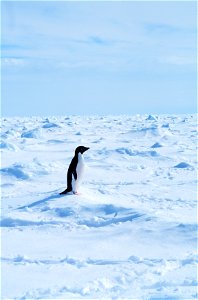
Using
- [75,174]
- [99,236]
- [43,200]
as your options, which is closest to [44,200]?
[43,200]

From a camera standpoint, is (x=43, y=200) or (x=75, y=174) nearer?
(x=43, y=200)

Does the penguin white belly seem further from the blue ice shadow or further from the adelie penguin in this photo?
the blue ice shadow

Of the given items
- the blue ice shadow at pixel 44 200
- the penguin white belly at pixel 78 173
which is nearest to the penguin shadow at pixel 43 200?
the blue ice shadow at pixel 44 200

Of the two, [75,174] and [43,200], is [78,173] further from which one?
[43,200]

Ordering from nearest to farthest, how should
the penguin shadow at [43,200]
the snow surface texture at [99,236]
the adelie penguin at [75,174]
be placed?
the snow surface texture at [99,236] < the penguin shadow at [43,200] < the adelie penguin at [75,174]

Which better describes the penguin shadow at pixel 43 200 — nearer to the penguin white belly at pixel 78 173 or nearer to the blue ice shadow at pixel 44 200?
the blue ice shadow at pixel 44 200

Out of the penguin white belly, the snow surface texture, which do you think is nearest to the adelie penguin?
the penguin white belly

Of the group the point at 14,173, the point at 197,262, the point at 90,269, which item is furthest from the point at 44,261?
the point at 14,173

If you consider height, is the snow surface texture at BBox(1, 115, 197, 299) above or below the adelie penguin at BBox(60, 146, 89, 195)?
below

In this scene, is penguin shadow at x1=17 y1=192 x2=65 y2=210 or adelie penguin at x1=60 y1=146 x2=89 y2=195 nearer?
penguin shadow at x1=17 y1=192 x2=65 y2=210

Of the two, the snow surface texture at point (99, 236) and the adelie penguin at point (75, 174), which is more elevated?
the adelie penguin at point (75, 174)

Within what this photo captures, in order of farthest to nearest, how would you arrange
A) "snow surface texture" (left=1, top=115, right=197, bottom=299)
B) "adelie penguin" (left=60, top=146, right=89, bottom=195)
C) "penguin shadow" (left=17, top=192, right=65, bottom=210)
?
"adelie penguin" (left=60, top=146, right=89, bottom=195)
"penguin shadow" (left=17, top=192, right=65, bottom=210)
"snow surface texture" (left=1, top=115, right=197, bottom=299)

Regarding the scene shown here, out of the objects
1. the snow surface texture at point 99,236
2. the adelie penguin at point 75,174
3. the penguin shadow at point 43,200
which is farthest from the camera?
the adelie penguin at point 75,174

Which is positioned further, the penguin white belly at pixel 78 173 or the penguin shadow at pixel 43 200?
the penguin white belly at pixel 78 173
